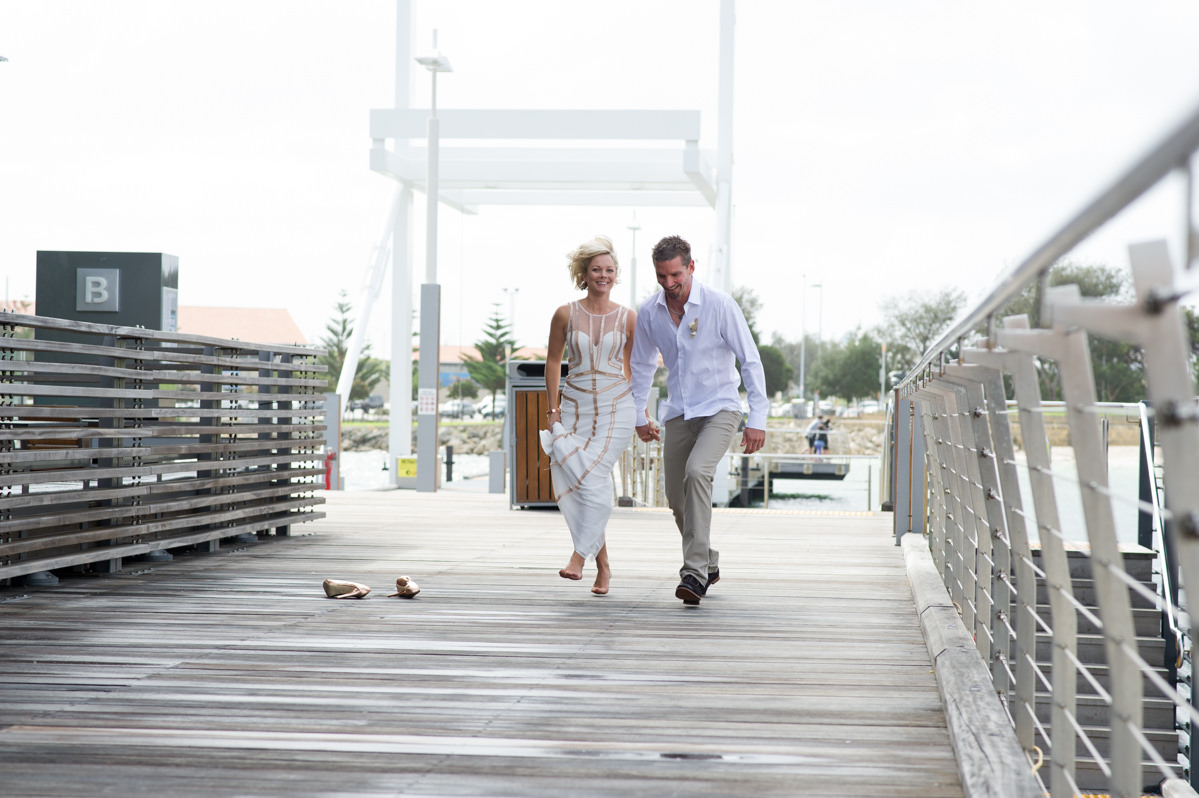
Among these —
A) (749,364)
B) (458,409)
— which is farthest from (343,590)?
(458,409)

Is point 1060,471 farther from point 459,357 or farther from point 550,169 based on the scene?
point 459,357

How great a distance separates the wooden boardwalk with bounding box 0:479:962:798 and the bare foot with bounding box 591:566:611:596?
89 millimetres

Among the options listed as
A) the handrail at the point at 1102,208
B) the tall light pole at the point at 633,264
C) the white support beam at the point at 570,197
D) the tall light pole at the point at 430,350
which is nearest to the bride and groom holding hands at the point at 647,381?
the handrail at the point at 1102,208

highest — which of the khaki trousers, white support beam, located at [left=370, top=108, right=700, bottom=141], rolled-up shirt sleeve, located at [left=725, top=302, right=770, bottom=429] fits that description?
white support beam, located at [left=370, top=108, right=700, bottom=141]

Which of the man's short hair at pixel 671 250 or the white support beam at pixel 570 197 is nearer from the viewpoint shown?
the man's short hair at pixel 671 250

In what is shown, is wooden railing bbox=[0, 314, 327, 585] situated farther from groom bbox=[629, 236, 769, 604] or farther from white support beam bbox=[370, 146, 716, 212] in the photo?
white support beam bbox=[370, 146, 716, 212]

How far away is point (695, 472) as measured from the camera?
18.3 ft

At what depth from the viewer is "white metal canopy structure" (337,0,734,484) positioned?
66.6 ft

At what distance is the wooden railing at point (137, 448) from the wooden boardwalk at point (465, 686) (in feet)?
0.81

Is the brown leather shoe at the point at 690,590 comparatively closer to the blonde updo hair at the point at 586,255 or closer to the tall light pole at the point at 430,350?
the blonde updo hair at the point at 586,255

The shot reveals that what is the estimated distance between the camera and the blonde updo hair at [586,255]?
19.1ft

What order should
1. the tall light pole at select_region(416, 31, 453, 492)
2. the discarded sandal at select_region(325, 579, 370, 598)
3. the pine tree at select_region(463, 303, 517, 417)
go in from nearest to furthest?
the discarded sandal at select_region(325, 579, 370, 598)
the tall light pole at select_region(416, 31, 453, 492)
the pine tree at select_region(463, 303, 517, 417)

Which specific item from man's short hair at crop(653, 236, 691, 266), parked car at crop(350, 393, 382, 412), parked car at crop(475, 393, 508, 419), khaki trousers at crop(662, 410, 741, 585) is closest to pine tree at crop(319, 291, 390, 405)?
parked car at crop(350, 393, 382, 412)

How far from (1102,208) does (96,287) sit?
341 inches
